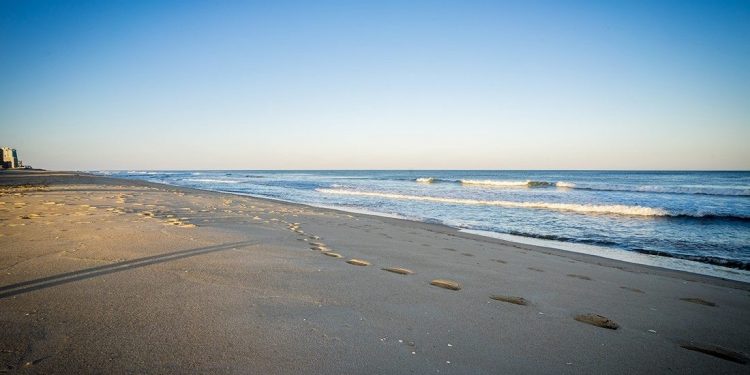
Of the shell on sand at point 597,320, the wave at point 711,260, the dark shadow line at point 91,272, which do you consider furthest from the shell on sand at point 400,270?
the wave at point 711,260

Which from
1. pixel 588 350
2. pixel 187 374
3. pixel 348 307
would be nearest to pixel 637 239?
pixel 588 350

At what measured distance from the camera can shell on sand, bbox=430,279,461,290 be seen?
12.8 feet

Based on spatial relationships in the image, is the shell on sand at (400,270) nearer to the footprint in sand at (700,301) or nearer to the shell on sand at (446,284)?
the shell on sand at (446,284)

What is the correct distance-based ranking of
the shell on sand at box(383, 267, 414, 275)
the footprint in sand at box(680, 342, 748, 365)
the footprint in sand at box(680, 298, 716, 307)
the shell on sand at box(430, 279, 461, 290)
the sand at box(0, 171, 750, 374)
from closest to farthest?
the sand at box(0, 171, 750, 374) < the footprint in sand at box(680, 342, 748, 365) < the shell on sand at box(430, 279, 461, 290) < the footprint in sand at box(680, 298, 716, 307) < the shell on sand at box(383, 267, 414, 275)

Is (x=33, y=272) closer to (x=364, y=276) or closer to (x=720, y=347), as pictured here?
(x=364, y=276)

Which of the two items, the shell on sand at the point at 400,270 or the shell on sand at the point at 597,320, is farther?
the shell on sand at the point at 400,270

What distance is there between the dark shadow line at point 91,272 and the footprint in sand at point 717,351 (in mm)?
5407

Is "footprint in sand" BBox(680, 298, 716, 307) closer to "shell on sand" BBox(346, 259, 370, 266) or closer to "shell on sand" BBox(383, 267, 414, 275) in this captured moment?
"shell on sand" BBox(383, 267, 414, 275)

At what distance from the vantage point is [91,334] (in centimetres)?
227

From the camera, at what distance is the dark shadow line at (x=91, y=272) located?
3.06 metres

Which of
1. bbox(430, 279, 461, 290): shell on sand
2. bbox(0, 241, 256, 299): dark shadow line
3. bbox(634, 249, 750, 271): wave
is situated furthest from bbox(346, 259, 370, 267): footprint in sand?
bbox(634, 249, 750, 271): wave

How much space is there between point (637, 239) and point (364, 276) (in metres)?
8.78

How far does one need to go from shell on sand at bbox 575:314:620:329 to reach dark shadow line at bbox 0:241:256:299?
15.4 feet

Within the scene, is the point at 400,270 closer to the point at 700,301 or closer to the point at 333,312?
the point at 333,312
